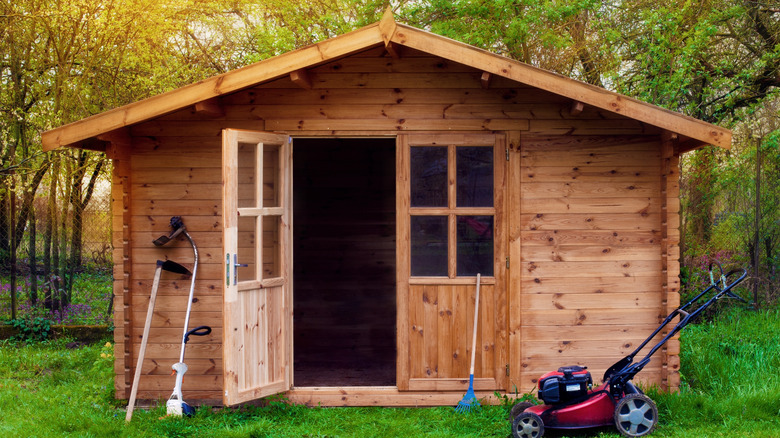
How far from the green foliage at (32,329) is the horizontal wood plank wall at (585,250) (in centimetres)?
563

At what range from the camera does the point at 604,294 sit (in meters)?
5.45

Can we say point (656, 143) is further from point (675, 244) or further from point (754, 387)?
point (754, 387)

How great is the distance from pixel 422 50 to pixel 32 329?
5904 millimetres

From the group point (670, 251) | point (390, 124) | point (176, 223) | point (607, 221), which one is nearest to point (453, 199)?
point (390, 124)

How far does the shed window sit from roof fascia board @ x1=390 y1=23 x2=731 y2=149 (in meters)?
0.71

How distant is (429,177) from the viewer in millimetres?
5422

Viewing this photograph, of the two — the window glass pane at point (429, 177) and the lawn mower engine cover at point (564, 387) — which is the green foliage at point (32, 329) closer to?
the window glass pane at point (429, 177)

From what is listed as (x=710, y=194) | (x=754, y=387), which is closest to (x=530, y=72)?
(x=754, y=387)

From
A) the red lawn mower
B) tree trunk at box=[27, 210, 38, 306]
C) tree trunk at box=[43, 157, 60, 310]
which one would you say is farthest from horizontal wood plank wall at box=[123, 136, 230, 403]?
tree trunk at box=[27, 210, 38, 306]

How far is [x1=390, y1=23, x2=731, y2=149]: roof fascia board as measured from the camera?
4.93m

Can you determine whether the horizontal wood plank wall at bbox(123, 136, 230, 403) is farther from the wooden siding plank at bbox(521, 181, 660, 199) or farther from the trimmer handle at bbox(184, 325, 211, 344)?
the wooden siding plank at bbox(521, 181, 660, 199)

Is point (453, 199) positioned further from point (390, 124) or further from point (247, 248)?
point (247, 248)

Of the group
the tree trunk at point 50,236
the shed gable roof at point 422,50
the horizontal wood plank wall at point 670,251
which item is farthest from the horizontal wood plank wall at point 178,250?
the horizontal wood plank wall at point 670,251

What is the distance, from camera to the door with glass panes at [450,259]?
541cm
